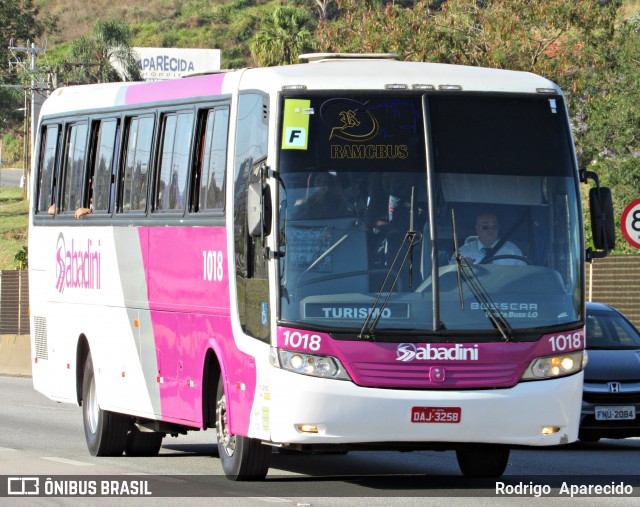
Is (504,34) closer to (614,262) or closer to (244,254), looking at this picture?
(614,262)

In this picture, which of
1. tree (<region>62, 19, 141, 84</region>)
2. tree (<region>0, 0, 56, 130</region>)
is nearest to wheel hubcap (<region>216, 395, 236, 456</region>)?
tree (<region>62, 19, 141, 84</region>)

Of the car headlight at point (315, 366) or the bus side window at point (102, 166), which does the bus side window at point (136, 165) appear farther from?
the car headlight at point (315, 366)

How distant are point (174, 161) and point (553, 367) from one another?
436 cm

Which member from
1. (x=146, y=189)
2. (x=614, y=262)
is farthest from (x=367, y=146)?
(x=614, y=262)

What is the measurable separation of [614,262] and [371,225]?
15.3m

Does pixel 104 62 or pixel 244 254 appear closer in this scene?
pixel 244 254

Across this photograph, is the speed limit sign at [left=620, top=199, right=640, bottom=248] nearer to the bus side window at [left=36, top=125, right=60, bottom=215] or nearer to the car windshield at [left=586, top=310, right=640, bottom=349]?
the car windshield at [left=586, top=310, right=640, bottom=349]

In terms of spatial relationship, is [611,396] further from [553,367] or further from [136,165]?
[136,165]

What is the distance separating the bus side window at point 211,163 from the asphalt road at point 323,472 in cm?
234

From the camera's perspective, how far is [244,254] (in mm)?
11875

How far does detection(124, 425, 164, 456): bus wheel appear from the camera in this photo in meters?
15.4

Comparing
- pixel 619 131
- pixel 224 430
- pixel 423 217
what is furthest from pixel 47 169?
pixel 619 131

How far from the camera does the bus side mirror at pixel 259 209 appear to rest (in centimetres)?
1116

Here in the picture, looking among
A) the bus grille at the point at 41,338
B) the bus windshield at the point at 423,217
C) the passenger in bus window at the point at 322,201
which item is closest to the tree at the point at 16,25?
the bus grille at the point at 41,338
